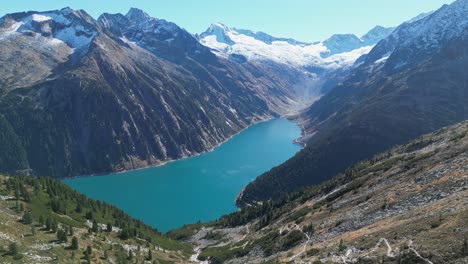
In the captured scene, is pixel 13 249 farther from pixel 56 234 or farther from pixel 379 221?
pixel 379 221

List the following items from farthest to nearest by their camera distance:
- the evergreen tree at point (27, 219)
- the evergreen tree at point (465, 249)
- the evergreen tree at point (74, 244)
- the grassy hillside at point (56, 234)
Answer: the evergreen tree at point (27, 219) → the evergreen tree at point (74, 244) → the grassy hillside at point (56, 234) → the evergreen tree at point (465, 249)

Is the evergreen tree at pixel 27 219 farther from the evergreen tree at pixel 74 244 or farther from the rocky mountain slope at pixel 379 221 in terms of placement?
the rocky mountain slope at pixel 379 221

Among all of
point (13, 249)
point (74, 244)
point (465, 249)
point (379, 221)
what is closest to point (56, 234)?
A: point (74, 244)

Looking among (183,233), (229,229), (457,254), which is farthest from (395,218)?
(183,233)

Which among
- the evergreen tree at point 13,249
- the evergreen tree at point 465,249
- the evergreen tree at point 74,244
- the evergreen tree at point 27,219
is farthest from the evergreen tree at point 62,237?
the evergreen tree at point 465,249

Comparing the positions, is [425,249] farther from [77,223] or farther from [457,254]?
[77,223]

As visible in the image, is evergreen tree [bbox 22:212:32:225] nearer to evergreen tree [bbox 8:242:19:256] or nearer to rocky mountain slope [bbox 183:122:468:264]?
evergreen tree [bbox 8:242:19:256]
